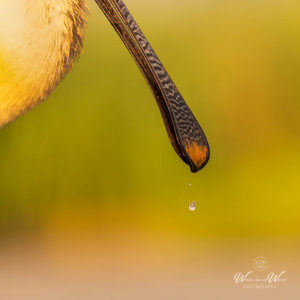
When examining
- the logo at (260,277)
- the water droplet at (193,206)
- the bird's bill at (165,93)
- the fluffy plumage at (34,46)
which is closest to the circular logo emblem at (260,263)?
the logo at (260,277)

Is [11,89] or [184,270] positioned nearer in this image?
[11,89]

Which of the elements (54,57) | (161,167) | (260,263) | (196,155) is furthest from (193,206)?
(54,57)

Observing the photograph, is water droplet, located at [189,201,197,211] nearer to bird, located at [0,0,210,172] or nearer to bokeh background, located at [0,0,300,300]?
bokeh background, located at [0,0,300,300]

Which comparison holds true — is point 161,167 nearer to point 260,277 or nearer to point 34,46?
point 260,277

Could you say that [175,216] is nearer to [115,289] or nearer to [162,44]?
[115,289]

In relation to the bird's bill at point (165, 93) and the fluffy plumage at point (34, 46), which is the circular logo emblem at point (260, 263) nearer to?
the bird's bill at point (165, 93)

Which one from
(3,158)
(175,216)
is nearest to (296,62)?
(175,216)

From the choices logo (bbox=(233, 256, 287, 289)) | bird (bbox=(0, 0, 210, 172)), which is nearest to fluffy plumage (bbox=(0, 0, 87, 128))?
bird (bbox=(0, 0, 210, 172))
